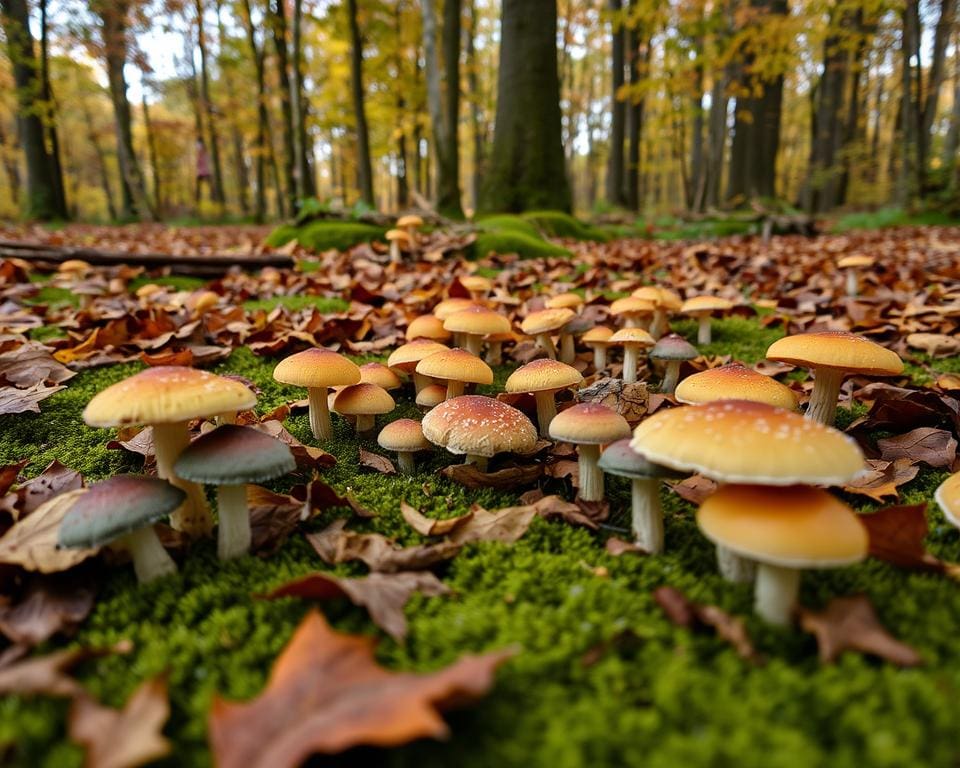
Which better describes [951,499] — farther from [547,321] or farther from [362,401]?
[362,401]

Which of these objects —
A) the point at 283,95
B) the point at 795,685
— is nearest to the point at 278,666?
the point at 795,685

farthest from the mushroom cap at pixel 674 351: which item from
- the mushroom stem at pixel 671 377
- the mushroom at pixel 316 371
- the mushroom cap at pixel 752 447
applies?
the mushroom at pixel 316 371

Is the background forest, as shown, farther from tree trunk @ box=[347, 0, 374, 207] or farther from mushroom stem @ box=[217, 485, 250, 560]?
mushroom stem @ box=[217, 485, 250, 560]

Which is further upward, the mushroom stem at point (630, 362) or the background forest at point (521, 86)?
the background forest at point (521, 86)

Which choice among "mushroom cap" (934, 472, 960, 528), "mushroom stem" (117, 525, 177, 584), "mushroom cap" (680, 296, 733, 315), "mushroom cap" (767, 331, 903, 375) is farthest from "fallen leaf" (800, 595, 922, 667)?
"mushroom cap" (680, 296, 733, 315)

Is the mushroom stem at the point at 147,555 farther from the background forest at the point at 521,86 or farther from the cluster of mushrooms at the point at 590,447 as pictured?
the background forest at the point at 521,86
